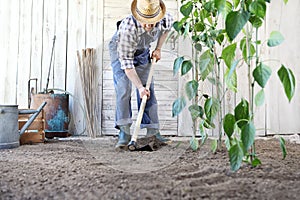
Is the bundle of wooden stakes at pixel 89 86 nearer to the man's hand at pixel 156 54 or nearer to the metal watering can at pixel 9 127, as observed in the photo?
the metal watering can at pixel 9 127

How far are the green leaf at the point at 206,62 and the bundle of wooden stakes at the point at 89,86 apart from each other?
4.81ft

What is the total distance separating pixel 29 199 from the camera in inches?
40.5

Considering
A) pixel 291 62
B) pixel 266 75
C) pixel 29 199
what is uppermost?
pixel 291 62

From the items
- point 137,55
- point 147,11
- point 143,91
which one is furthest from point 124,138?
point 147,11

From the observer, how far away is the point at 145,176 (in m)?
1.32

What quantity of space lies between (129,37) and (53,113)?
1.17 m

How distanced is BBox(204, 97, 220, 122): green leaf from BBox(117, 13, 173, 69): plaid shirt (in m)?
0.56

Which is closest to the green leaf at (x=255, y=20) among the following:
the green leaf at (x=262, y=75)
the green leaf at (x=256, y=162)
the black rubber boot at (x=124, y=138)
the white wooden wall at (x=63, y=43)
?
the green leaf at (x=262, y=75)

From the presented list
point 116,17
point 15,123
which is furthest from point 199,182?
point 116,17

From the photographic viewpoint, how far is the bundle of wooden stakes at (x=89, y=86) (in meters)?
3.03

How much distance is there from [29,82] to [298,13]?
7.95 feet

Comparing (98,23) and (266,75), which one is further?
(98,23)

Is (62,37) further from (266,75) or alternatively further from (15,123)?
(266,75)

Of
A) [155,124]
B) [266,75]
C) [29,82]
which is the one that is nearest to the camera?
[266,75]
